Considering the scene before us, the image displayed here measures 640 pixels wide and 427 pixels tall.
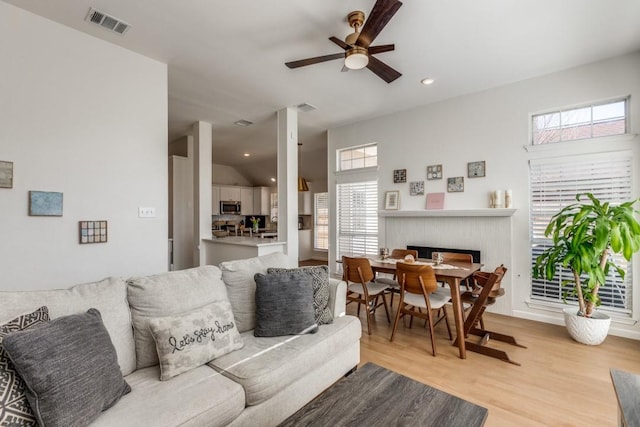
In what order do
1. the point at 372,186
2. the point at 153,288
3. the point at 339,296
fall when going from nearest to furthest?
1. the point at 153,288
2. the point at 339,296
3. the point at 372,186

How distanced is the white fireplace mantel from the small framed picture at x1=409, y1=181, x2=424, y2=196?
313 mm

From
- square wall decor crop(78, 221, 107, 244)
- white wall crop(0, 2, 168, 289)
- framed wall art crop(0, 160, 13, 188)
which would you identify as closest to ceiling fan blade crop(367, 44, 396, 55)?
white wall crop(0, 2, 168, 289)

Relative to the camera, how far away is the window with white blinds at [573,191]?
3.19 metres

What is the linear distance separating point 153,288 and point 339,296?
1.39m

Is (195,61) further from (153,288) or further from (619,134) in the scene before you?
(619,134)

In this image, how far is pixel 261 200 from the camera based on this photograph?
9602mm

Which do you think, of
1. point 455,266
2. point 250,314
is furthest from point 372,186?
point 250,314

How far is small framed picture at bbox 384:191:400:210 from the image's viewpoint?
4.84 metres

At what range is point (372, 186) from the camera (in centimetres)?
527

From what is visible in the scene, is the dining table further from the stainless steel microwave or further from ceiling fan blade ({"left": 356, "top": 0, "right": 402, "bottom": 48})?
the stainless steel microwave

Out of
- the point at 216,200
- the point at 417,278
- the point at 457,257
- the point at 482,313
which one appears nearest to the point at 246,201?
the point at 216,200

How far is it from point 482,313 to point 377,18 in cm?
272

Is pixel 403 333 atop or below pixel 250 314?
below

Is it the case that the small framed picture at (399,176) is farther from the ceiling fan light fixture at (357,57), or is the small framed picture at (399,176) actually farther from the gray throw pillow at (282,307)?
the gray throw pillow at (282,307)
